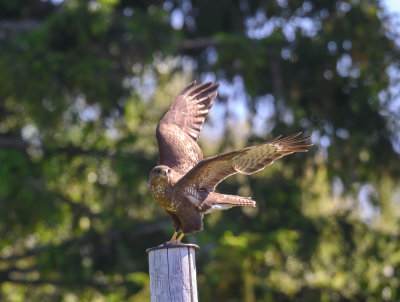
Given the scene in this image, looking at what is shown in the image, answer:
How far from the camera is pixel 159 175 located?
4.27 m

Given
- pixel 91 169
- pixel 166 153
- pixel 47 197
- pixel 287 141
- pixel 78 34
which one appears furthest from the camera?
pixel 91 169

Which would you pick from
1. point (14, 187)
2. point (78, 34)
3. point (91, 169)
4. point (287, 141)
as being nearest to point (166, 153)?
point (287, 141)

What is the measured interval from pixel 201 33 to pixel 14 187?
3.62 meters

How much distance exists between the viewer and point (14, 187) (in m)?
9.88

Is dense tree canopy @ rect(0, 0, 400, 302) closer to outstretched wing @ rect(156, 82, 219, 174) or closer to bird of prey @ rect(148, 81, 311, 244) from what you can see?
outstretched wing @ rect(156, 82, 219, 174)

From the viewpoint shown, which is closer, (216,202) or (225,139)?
(216,202)

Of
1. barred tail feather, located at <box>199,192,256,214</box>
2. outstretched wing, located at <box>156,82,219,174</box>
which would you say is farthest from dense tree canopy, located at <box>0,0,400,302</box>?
barred tail feather, located at <box>199,192,256,214</box>

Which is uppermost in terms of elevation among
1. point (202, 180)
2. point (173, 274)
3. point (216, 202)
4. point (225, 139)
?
point (225, 139)

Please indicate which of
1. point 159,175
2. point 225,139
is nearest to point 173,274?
point 159,175

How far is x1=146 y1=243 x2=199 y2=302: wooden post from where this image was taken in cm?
383

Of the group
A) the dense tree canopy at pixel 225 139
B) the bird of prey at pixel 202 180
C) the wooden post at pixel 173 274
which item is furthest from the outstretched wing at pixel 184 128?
the dense tree canopy at pixel 225 139

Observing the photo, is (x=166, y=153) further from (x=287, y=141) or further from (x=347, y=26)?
(x=347, y=26)

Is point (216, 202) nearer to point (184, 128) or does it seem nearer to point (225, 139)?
point (184, 128)

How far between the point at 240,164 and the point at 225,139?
232 inches
